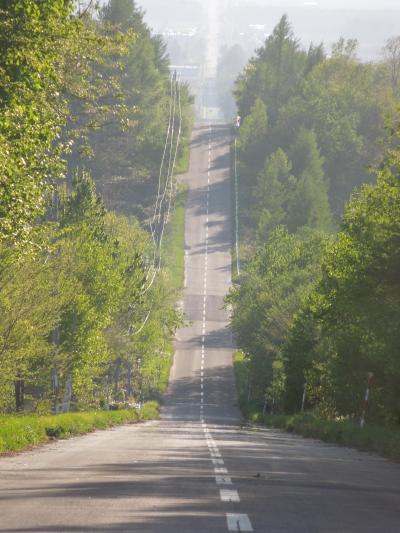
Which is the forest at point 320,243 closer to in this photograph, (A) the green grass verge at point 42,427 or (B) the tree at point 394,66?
(B) the tree at point 394,66

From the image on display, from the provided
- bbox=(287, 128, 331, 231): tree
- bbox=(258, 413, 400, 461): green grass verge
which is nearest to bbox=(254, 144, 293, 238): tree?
bbox=(287, 128, 331, 231): tree

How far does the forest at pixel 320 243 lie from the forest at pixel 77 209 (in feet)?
29.7

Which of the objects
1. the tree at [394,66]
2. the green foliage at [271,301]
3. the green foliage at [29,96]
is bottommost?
the green foliage at [271,301]

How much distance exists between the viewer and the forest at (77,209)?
86.5 ft

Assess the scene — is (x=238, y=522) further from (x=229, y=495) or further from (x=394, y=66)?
(x=394, y=66)

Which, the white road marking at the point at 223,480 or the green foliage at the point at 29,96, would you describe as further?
the green foliage at the point at 29,96

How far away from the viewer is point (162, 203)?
6339 inches

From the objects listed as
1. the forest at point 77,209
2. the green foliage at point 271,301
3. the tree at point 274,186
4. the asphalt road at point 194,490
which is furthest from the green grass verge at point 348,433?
the tree at point 274,186

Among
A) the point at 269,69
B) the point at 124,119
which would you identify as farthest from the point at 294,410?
the point at 269,69

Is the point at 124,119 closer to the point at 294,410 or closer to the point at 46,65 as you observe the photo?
the point at 46,65

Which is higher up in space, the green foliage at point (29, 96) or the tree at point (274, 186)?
the green foliage at point (29, 96)

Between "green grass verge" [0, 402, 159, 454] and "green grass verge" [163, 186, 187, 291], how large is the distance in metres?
79.4

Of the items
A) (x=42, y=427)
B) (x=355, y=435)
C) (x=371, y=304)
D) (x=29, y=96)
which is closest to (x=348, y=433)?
(x=355, y=435)

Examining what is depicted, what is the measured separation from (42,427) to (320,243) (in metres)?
62.1
